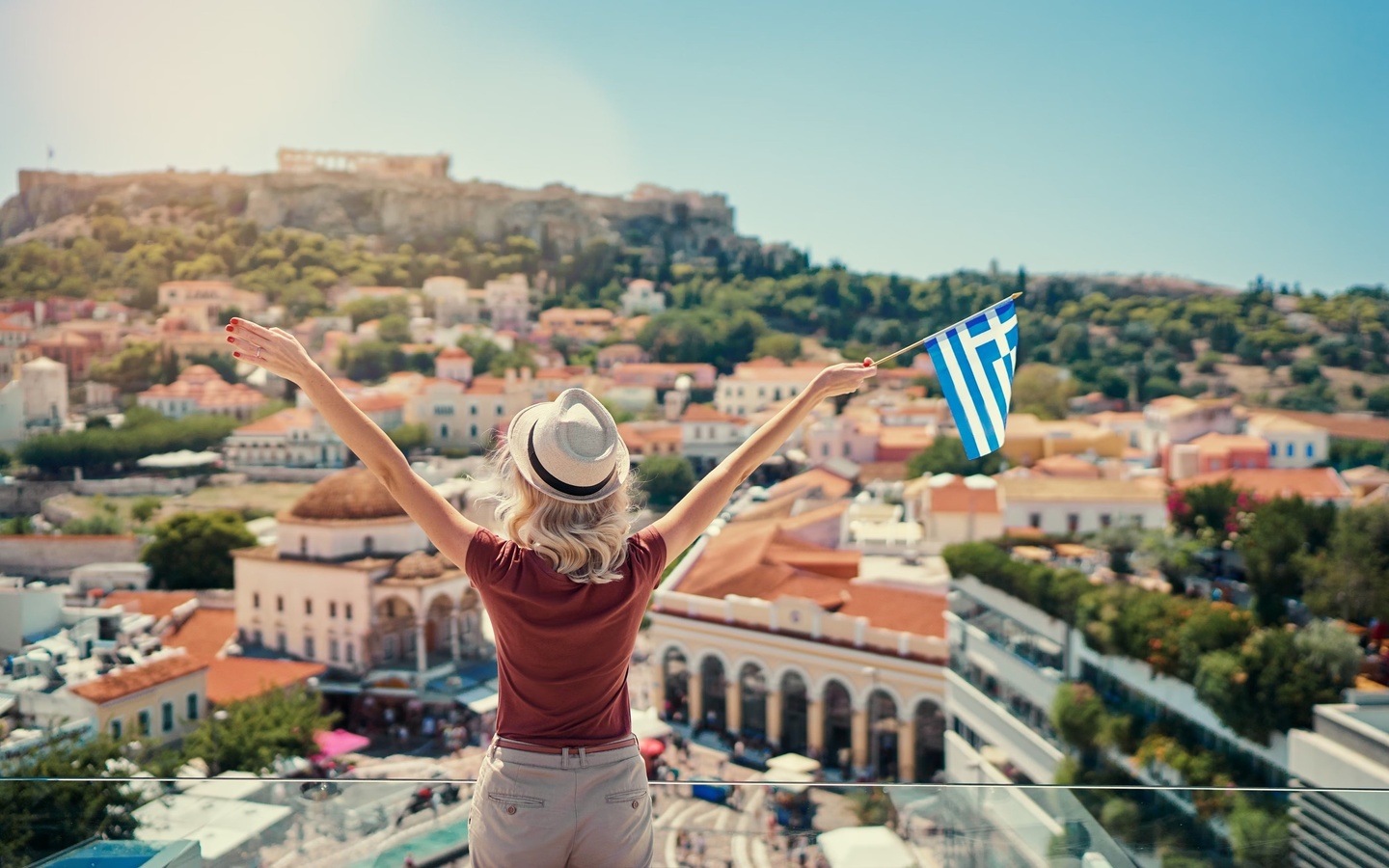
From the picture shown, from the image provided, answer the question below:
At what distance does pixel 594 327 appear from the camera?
4822 centimetres

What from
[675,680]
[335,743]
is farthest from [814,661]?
[335,743]

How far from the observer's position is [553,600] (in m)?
1.04

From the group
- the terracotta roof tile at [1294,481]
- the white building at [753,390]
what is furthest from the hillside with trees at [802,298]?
the terracotta roof tile at [1294,481]

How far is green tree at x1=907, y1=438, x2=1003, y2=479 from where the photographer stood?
2594cm

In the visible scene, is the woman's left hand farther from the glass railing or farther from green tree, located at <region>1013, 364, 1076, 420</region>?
green tree, located at <region>1013, 364, 1076, 420</region>

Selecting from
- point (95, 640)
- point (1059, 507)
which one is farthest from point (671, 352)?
point (95, 640)

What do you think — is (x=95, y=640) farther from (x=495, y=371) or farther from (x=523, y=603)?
(x=495, y=371)

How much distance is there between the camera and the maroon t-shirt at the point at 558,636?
1040 mm

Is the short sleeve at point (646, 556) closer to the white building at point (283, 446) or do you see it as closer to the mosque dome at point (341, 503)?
the mosque dome at point (341, 503)

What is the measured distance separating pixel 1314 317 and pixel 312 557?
143ft

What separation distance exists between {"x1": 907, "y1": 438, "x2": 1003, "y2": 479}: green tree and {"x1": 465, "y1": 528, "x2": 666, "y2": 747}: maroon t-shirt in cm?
2482

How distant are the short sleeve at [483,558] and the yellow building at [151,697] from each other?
13.0 m

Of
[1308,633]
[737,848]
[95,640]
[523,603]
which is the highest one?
[523,603]

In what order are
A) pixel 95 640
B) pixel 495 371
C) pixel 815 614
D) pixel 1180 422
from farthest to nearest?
pixel 495 371 → pixel 1180 422 → pixel 95 640 → pixel 815 614
